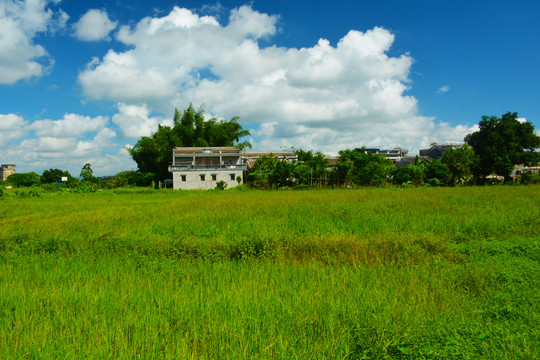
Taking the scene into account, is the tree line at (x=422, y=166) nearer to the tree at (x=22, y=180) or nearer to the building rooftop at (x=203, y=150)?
the building rooftop at (x=203, y=150)

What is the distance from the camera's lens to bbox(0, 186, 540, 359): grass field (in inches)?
104

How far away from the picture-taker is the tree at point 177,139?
37719 mm

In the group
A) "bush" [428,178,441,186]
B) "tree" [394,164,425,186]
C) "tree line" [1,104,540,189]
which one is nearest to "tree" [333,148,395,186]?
"tree line" [1,104,540,189]

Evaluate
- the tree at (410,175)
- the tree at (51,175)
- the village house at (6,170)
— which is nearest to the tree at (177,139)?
the tree at (51,175)

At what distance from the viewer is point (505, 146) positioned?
87.2ft

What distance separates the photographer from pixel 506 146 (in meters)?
26.6

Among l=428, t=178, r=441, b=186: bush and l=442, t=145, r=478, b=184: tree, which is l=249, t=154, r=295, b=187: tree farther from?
l=442, t=145, r=478, b=184: tree

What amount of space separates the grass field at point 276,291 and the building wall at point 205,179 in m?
26.5

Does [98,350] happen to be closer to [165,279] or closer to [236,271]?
[165,279]

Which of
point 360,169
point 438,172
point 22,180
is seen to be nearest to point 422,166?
point 438,172

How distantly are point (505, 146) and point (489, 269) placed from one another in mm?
28445

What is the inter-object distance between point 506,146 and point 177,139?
33.8 metres

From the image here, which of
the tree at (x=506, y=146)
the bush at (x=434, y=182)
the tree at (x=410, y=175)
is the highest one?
the tree at (x=506, y=146)

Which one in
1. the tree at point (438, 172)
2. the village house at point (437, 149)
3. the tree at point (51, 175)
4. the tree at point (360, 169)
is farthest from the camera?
the village house at point (437, 149)
